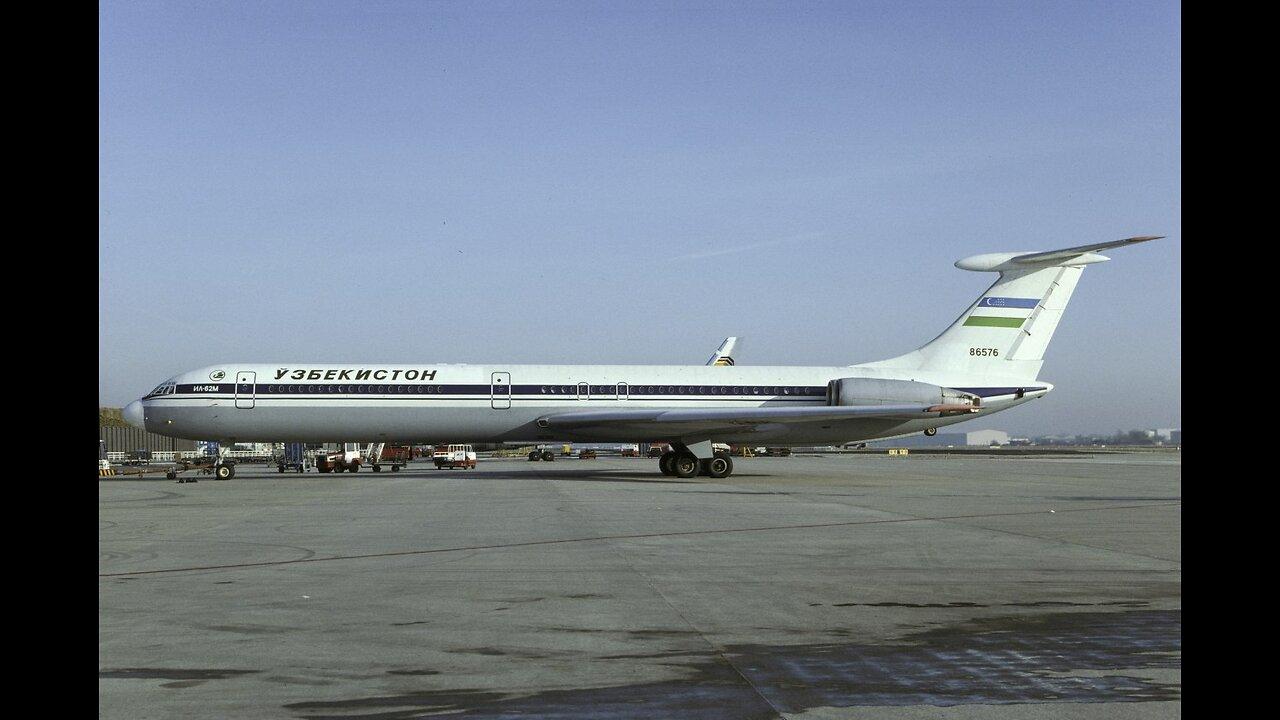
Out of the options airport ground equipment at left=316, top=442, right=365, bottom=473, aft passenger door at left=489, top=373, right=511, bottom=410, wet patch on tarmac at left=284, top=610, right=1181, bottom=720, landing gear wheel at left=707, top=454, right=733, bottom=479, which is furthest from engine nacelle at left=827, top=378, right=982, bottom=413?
wet patch on tarmac at left=284, top=610, right=1181, bottom=720

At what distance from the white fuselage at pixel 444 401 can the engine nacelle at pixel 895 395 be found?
65 cm

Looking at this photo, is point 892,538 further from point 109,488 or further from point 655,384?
point 109,488

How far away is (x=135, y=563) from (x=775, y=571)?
22.8 ft

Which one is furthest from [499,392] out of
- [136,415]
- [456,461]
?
[456,461]

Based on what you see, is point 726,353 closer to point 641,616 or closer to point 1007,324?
point 1007,324

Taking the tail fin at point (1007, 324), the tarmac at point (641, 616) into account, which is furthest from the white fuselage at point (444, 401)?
the tarmac at point (641, 616)

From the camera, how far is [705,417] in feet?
102

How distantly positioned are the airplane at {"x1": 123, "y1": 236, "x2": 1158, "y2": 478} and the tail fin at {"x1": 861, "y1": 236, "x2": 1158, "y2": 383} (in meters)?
0.04

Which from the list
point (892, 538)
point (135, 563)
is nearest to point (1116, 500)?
point (892, 538)

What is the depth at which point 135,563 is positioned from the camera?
11.4m

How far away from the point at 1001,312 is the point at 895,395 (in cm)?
496

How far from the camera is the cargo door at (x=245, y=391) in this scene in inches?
1230

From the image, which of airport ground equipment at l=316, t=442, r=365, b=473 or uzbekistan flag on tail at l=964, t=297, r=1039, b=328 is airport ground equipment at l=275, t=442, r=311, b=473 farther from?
uzbekistan flag on tail at l=964, t=297, r=1039, b=328
